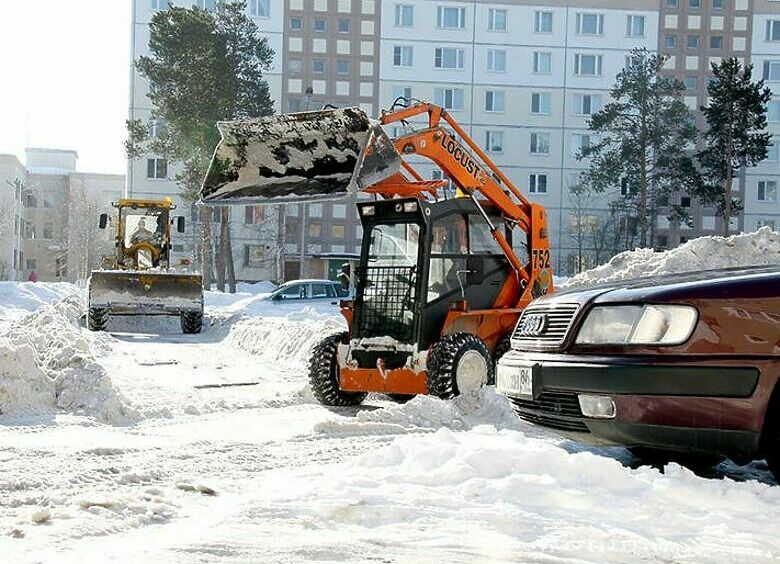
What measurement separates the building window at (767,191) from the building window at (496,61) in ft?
67.0

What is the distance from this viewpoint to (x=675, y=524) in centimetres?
433

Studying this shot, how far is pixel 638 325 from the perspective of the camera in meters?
5.11

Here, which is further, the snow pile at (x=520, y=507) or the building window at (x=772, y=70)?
the building window at (x=772, y=70)

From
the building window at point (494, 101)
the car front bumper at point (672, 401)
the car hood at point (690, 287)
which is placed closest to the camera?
the car front bumper at point (672, 401)

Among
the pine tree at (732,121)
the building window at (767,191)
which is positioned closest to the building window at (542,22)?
the pine tree at (732,121)

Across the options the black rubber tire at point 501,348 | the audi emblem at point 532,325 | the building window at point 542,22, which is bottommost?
the black rubber tire at point 501,348

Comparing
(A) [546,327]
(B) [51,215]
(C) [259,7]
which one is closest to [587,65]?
(C) [259,7]

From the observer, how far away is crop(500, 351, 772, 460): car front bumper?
15.6 feet

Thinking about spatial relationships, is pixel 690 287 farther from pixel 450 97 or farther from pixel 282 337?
pixel 450 97

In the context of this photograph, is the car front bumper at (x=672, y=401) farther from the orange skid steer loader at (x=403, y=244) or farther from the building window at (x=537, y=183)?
the building window at (x=537, y=183)

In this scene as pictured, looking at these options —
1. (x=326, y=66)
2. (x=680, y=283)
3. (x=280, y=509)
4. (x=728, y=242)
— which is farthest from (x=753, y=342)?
(x=326, y=66)

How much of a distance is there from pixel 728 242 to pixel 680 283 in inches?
520

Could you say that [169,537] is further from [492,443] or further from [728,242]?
[728,242]

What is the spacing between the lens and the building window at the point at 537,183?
64.0 meters
